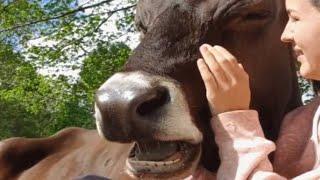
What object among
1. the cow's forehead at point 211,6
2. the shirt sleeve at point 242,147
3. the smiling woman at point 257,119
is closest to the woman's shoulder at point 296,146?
the smiling woman at point 257,119

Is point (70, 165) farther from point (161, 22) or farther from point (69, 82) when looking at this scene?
point (69, 82)

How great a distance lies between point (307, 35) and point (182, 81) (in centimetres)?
41

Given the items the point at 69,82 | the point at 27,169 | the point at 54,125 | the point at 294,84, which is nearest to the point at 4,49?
the point at 69,82

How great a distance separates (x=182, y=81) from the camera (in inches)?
74.2

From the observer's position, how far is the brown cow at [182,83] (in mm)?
1722

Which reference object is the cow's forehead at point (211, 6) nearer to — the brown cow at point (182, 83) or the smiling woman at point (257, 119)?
the brown cow at point (182, 83)

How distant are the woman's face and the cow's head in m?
0.32

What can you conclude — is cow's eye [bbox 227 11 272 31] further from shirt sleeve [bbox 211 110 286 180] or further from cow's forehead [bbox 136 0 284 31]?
shirt sleeve [bbox 211 110 286 180]

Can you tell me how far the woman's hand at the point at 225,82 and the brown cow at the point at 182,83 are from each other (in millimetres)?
92

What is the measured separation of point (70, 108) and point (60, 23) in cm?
172

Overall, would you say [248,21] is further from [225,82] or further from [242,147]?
[242,147]

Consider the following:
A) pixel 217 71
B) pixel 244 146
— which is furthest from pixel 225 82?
pixel 244 146

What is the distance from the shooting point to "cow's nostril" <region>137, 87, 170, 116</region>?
171 centimetres

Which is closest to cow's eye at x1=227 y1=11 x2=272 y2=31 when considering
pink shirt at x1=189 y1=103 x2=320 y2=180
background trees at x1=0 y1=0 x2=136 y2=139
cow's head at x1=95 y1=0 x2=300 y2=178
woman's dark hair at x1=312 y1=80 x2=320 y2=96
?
cow's head at x1=95 y1=0 x2=300 y2=178
